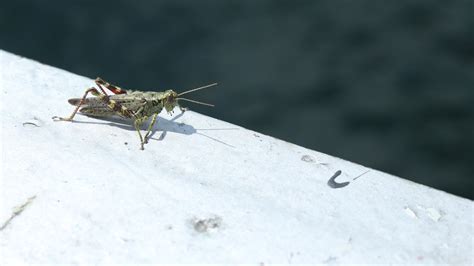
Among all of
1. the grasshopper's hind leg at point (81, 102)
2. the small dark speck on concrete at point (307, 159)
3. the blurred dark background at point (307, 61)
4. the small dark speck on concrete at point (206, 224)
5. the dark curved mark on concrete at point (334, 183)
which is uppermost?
the grasshopper's hind leg at point (81, 102)

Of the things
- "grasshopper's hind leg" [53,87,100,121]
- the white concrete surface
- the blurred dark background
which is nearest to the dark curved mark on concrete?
the white concrete surface

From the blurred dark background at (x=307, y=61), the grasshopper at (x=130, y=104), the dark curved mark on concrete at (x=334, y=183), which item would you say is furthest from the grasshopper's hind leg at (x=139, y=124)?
the blurred dark background at (x=307, y=61)

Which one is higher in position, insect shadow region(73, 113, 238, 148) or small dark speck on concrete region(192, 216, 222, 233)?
small dark speck on concrete region(192, 216, 222, 233)

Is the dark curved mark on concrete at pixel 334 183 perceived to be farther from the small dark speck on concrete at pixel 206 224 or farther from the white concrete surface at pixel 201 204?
the small dark speck on concrete at pixel 206 224

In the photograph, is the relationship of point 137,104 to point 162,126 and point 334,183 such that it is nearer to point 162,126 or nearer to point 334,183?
point 162,126

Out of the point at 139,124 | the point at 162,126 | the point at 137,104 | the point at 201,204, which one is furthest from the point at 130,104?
the point at 201,204

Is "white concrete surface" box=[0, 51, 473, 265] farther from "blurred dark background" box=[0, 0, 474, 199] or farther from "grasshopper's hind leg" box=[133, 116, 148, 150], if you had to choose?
"blurred dark background" box=[0, 0, 474, 199]

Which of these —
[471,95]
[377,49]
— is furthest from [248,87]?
[471,95]

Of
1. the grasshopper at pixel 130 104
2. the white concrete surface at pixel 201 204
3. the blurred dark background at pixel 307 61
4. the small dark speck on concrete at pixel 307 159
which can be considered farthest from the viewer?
the blurred dark background at pixel 307 61
